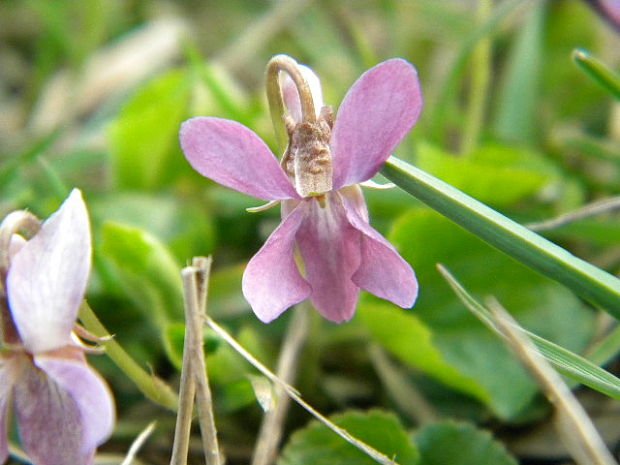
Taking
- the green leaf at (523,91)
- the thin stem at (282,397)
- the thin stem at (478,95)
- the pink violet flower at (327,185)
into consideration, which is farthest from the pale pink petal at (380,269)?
the green leaf at (523,91)

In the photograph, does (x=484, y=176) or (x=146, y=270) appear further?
(x=484, y=176)

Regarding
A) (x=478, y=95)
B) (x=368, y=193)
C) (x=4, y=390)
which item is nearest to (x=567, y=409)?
(x=4, y=390)

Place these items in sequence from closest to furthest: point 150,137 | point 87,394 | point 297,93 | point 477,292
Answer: point 87,394
point 297,93
point 477,292
point 150,137

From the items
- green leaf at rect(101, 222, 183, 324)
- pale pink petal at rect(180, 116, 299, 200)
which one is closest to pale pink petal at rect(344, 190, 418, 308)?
pale pink petal at rect(180, 116, 299, 200)

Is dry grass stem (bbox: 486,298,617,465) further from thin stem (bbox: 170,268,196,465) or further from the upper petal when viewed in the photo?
the upper petal

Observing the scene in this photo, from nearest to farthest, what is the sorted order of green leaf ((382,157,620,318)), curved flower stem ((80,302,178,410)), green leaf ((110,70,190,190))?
green leaf ((382,157,620,318))
curved flower stem ((80,302,178,410))
green leaf ((110,70,190,190))

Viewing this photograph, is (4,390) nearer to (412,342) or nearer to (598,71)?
(412,342)

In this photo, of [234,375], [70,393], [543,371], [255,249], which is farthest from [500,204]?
[70,393]
